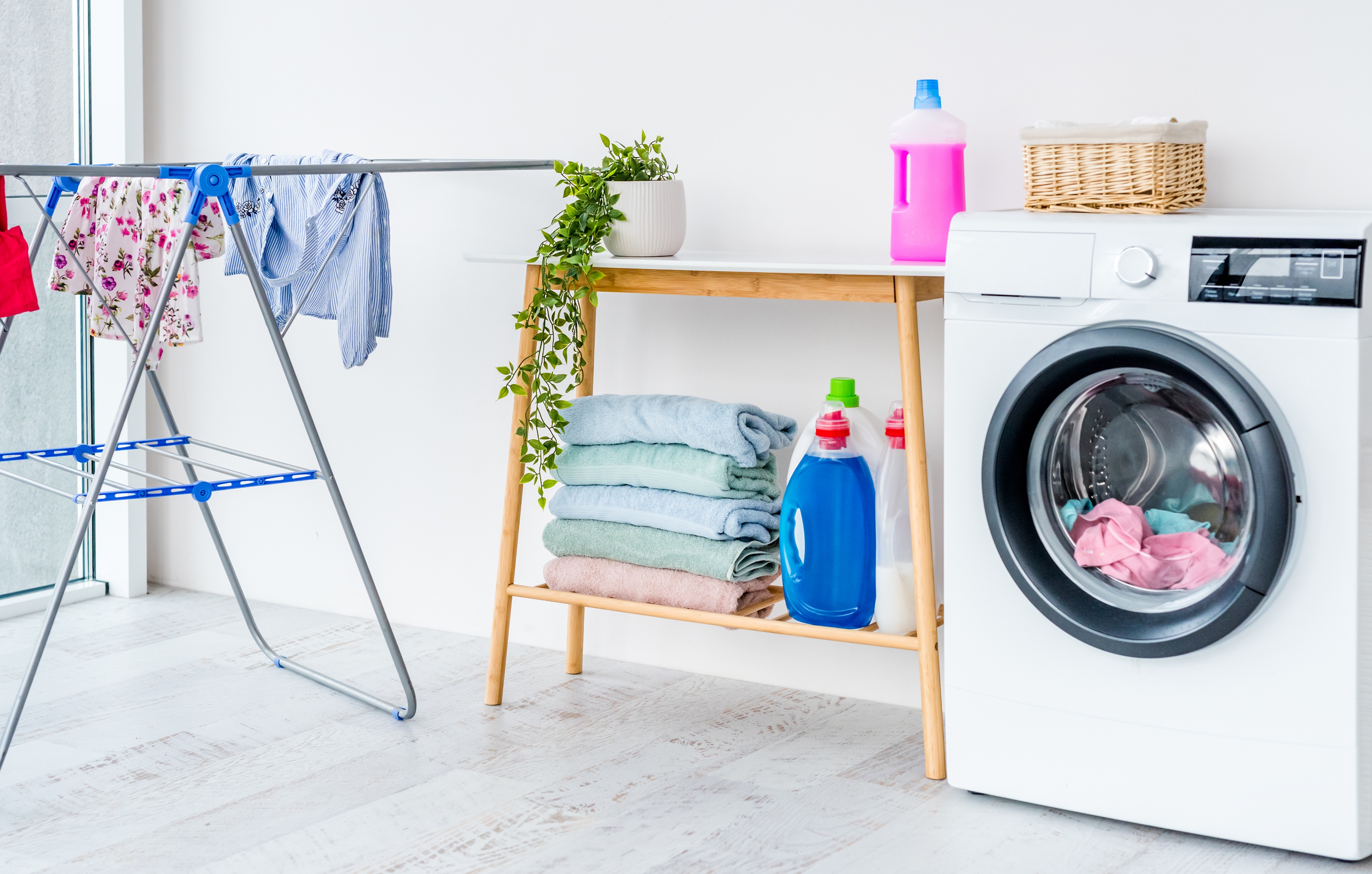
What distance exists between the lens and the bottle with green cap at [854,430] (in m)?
2.03

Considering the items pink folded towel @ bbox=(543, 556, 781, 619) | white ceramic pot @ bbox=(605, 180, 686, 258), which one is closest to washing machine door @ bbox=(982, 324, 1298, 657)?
pink folded towel @ bbox=(543, 556, 781, 619)

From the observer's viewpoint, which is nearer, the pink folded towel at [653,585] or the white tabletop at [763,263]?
the white tabletop at [763,263]

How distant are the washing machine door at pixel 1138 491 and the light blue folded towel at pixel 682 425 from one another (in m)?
0.42

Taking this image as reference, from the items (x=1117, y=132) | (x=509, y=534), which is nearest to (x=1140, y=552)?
(x=1117, y=132)

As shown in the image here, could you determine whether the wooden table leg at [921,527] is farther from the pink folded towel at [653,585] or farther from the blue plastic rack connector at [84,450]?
the blue plastic rack connector at [84,450]

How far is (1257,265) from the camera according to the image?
5.22 feet

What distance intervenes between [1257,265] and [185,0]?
2.33m

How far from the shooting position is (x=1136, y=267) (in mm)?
1655

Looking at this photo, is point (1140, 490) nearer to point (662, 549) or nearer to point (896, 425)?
point (896, 425)

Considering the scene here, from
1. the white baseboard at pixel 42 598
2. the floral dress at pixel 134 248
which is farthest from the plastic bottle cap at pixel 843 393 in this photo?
the white baseboard at pixel 42 598

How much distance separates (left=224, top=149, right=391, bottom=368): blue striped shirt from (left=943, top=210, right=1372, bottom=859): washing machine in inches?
34.9

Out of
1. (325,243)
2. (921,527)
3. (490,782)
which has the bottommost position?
(490,782)

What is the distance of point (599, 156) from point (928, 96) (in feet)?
2.29

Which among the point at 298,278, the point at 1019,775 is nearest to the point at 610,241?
the point at 298,278
